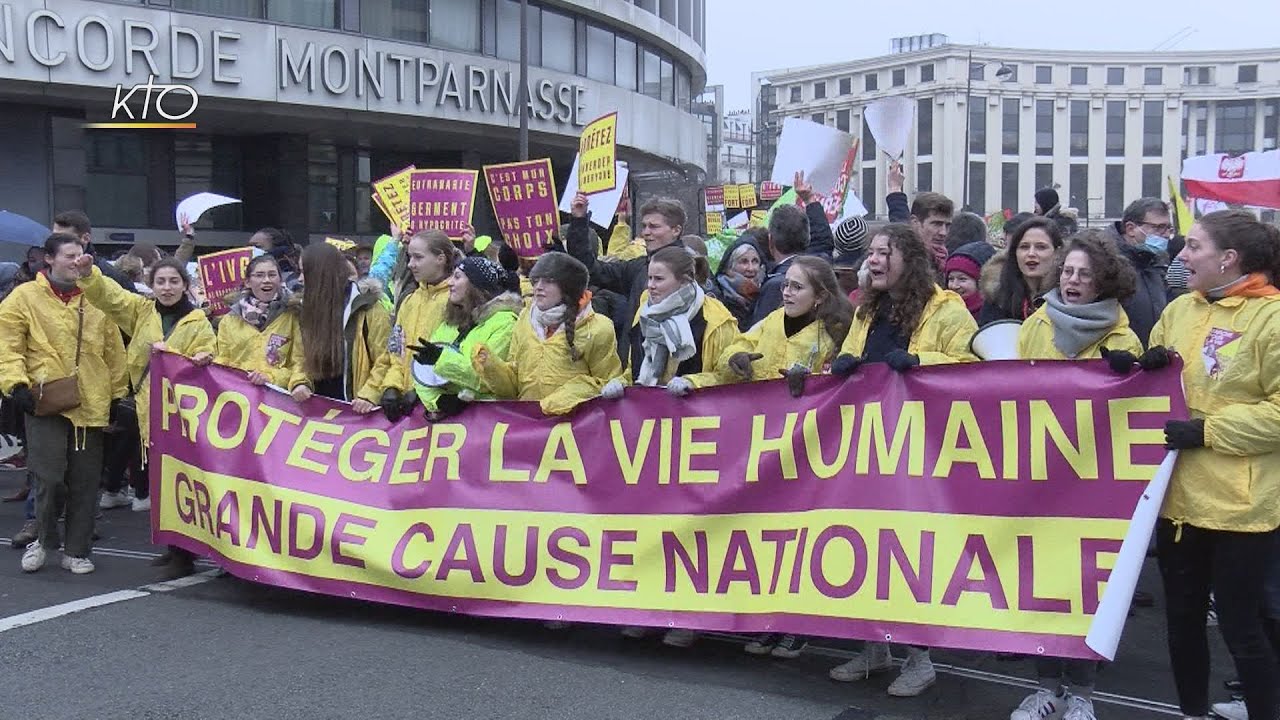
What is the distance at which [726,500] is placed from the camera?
5.18m

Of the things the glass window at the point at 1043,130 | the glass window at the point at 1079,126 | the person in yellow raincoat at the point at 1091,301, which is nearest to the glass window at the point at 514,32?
the person in yellow raincoat at the point at 1091,301

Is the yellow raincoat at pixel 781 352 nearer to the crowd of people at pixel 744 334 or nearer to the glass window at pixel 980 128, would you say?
the crowd of people at pixel 744 334

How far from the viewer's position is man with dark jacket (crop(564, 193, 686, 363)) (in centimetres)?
677

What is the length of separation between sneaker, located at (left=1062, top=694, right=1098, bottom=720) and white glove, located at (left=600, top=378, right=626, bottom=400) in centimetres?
220

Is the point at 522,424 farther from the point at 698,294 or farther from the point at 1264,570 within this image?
the point at 1264,570

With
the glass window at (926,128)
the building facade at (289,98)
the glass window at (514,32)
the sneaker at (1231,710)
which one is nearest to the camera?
the sneaker at (1231,710)

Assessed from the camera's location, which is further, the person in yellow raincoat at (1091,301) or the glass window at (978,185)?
the glass window at (978,185)

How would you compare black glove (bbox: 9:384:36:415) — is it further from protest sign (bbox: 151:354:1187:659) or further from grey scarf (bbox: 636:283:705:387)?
grey scarf (bbox: 636:283:705:387)

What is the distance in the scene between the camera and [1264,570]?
13.5ft

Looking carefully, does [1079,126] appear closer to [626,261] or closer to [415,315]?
[626,261]

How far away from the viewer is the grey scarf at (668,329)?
562cm

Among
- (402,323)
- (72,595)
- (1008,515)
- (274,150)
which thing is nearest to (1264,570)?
(1008,515)

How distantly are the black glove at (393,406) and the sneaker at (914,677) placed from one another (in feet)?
8.70

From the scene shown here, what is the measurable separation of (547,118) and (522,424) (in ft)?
73.2
